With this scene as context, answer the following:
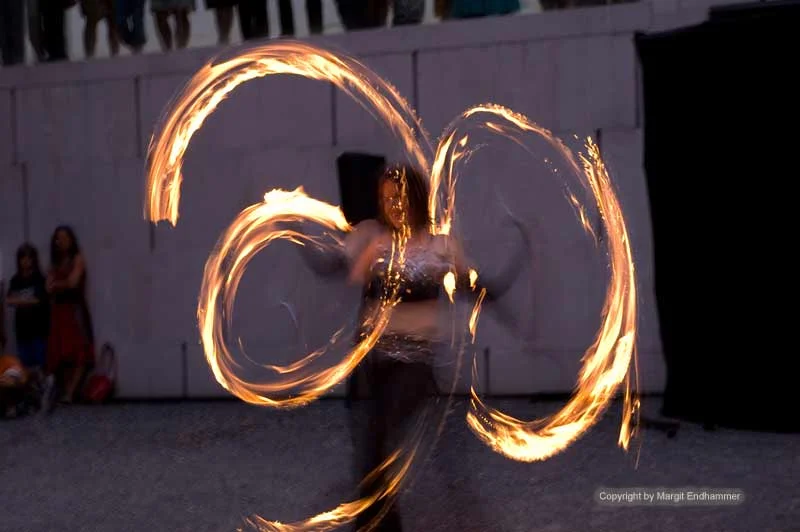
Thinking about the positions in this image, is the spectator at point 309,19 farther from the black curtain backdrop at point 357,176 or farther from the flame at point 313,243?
the flame at point 313,243

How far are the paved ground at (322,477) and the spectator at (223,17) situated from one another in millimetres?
3403

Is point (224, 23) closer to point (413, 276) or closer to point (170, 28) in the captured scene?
point (170, 28)

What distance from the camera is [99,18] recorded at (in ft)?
33.4

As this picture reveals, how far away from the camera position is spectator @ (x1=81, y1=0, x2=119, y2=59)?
10.1 meters

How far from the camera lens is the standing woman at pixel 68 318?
10.0 meters

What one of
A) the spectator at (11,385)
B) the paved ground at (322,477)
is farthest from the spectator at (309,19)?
the spectator at (11,385)

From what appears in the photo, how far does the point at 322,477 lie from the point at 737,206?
3381mm

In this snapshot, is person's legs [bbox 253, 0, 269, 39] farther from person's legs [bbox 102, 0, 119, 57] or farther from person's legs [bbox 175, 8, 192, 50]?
person's legs [bbox 102, 0, 119, 57]

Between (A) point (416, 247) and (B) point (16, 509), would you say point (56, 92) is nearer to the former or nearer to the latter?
(B) point (16, 509)

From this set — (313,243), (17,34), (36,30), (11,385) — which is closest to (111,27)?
(36,30)

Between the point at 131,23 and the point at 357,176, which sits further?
the point at 131,23

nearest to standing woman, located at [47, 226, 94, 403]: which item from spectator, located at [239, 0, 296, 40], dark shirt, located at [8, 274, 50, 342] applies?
dark shirt, located at [8, 274, 50, 342]

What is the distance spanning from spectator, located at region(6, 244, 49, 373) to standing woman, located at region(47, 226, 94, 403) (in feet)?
0.25

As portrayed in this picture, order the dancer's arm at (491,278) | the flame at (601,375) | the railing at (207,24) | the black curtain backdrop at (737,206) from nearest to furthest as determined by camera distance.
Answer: the dancer's arm at (491,278) → the flame at (601,375) → the black curtain backdrop at (737,206) → the railing at (207,24)
